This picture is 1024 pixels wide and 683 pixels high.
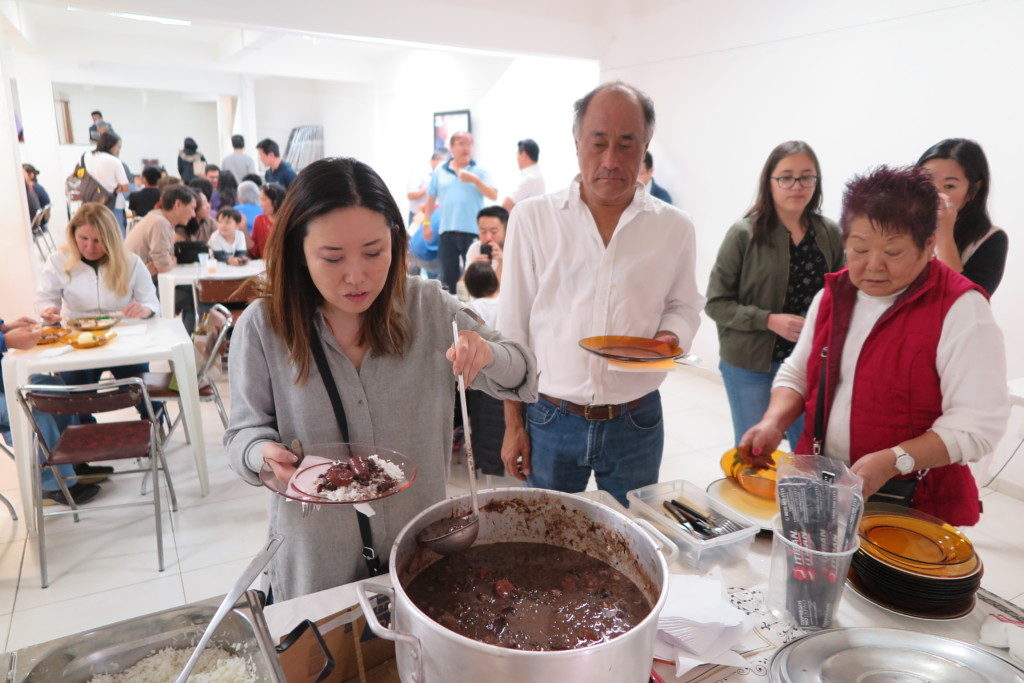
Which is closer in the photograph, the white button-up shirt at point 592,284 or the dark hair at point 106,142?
the white button-up shirt at point 592,284

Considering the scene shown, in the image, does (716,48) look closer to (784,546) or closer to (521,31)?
(521,31)

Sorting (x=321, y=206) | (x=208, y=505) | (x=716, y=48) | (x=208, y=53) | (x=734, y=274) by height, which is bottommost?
(x=208, y=505)

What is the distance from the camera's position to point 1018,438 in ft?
9.83

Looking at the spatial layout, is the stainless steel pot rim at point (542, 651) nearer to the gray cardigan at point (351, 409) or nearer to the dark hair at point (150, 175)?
the gray cardigan at point (351, 409)

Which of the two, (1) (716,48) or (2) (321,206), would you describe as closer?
(2) (321,206)

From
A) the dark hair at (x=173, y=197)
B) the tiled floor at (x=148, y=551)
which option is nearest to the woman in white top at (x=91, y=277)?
the tiled floor at (x=148, y=551)

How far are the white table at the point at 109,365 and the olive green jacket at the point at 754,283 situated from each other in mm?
2398

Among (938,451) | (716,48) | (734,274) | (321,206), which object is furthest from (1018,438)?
(321,206)

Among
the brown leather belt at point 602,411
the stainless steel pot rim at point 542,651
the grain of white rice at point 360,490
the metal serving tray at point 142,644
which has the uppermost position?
the stainless steel pot rim at point 542,651

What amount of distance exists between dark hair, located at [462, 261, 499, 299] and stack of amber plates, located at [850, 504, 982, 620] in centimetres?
229

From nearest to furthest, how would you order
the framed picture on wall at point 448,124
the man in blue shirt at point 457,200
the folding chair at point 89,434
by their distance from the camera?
the folding chair at point 89,434 < the man in blue shirt at point 457,200 < the framed picture on wall at point 448,124

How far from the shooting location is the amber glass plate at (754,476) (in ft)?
4.34

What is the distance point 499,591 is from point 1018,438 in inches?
129

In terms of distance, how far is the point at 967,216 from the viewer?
2252mm
